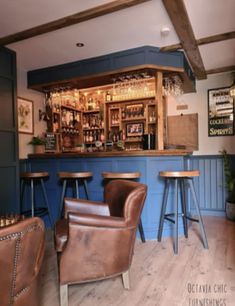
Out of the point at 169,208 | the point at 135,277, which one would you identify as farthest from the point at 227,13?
the point at 135,277

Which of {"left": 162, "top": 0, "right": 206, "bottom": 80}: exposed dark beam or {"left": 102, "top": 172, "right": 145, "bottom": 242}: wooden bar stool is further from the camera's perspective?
{"left": 102, "top": 172, "right": 145, "bottom": 242}: wooden bar stool

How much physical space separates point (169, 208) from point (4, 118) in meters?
2.47

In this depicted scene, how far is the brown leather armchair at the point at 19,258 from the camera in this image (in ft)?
3.31

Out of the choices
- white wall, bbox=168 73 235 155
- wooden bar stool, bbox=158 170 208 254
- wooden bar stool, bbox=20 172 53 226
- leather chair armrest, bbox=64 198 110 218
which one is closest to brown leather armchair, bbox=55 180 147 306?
leather chair armrest, bbox=64 198 110 218

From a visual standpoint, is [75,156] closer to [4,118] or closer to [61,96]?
[4,118]

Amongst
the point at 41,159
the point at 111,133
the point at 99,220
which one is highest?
the point at 111,133

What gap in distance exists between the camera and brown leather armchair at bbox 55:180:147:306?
1.79 meters

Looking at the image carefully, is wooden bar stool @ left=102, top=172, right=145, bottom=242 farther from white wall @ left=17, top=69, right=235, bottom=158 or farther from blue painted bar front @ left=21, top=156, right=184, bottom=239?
white wall @ left=17, top=69, right=235, bottom=158

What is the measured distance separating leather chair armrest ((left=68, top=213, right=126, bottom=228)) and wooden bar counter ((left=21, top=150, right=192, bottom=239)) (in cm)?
148

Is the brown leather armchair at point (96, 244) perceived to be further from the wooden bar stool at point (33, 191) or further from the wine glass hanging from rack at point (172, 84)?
the wine glass hanging from rack at point (172, 84)

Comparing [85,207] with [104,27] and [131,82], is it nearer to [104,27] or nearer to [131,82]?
[104,27]

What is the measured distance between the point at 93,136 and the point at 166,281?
395cm

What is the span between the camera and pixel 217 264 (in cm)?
246

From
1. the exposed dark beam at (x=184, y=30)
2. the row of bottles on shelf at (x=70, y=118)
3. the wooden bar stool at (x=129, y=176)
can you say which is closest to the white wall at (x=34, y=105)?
the row of bottles on shelf at (x=70, y=118)
